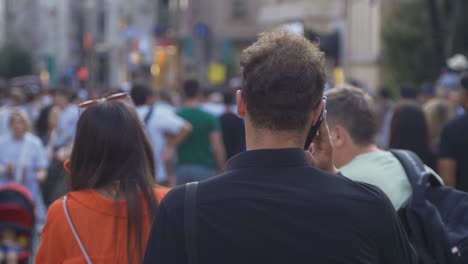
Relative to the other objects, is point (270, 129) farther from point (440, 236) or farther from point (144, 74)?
point (144, 74)

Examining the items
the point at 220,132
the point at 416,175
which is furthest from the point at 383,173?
the point at 220,132

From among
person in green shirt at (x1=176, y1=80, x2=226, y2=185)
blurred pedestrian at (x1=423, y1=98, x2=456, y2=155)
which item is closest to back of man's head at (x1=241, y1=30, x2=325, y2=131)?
blurred pedestrian at (x1=423, y1=98, x2=456, y2=155)

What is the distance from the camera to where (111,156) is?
408 centimetres

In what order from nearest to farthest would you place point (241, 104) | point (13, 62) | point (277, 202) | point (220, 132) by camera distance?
point (277, 202) < point (241, 104) < point (220, 132) < point (13, 62)

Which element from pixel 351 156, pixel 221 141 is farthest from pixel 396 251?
pixel 221 141

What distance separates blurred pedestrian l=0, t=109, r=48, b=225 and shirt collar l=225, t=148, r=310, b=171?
785 centimetres

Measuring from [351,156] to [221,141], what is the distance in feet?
23.0

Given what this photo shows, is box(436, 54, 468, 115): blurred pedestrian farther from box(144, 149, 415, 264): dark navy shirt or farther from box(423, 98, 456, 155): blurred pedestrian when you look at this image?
box(144, 149, 415, 264): dark navy shirt

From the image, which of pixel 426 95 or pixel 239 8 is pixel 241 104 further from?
pixel 239 8

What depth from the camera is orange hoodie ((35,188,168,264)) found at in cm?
383

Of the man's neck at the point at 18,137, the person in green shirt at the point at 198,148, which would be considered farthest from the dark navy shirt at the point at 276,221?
the person in green shirt at the point at 198,148

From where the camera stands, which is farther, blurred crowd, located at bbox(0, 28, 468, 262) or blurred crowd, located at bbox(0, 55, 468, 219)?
blurred crowd, located at bbox(0, 55, 468, 219)

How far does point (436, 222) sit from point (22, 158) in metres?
7.33

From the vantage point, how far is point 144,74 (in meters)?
53.2
